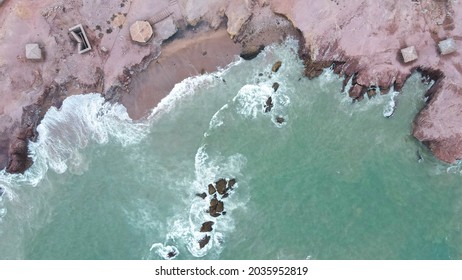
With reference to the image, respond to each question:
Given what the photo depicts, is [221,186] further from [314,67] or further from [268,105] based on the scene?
[314,67]

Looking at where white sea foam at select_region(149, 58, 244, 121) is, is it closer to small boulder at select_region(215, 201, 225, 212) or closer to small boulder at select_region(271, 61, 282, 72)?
small boulder at select_region(271, 61, 282, 72)

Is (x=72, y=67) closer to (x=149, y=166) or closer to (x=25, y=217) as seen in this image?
(x=149, y=166)

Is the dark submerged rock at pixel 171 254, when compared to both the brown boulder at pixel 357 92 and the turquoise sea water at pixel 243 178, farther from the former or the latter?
the brown boulder at pixel 357 92

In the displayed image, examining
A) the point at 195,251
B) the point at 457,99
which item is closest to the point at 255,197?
the point at 195,251

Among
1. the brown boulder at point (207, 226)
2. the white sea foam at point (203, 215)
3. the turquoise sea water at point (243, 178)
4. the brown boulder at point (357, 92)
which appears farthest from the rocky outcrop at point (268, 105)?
the brown boulder at point (207, 226)

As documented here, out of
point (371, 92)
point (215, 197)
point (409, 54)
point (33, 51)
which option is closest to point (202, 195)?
point (215, 197)
